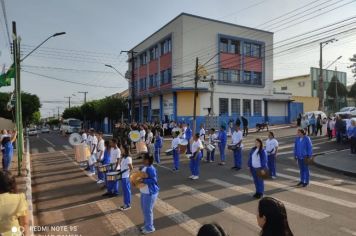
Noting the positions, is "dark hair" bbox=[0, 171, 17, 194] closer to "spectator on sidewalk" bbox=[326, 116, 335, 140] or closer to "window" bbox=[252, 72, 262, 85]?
"spectator on sidewalk" bbox=[326, 116, 335, 140]

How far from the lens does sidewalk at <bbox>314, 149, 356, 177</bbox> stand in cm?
1447

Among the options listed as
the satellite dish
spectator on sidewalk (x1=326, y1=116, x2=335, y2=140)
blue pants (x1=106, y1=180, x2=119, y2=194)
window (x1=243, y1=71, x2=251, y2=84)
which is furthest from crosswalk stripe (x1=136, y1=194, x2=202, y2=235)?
window (x1=243, y1=71, x2=251, y2=84)

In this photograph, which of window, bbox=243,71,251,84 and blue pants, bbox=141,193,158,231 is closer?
blue pants, bbox=141,193,158,231

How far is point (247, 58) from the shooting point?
44.4m

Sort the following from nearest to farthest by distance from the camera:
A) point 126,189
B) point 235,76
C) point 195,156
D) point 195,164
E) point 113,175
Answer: point 126,189
point 113,175
point 195,156
point 195,164
point 235,76

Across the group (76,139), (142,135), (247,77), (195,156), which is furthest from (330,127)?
(247,77)

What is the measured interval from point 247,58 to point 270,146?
32.5 metres

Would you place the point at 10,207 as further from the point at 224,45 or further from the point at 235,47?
the point at 235,47

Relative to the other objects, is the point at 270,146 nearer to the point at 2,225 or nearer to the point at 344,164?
the point at 344,164

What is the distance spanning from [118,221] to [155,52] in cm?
4068

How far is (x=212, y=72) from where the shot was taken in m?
41.2

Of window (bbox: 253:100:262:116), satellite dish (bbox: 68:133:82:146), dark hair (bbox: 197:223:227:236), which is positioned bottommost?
satellite dish (bbox: 68:133:82:146)

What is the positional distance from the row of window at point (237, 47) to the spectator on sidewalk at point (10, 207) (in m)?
39.8

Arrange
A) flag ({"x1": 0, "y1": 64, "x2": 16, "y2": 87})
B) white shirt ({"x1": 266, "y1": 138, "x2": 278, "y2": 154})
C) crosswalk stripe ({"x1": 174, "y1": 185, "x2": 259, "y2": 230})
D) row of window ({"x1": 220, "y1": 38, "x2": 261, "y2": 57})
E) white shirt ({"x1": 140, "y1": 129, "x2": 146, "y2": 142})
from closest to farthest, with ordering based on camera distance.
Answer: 1. crosswalk stripe ({"x1": 174, "y1": 185, "x2": 259, "y2": 230})
2. white shirt ({"x1": 266, "y1": 138, "x2": 278, "y2": 154})
3. flag ({"x1": 0, "y1": 64, "x2": 16, "y2": 87})
4. white shirt ({"x1": 140, "y1": 129, "x2": 146, "y2": 142})
5. row of window ({"x1": 220, "y1": 38, "x2": 261, "y2": 57})
